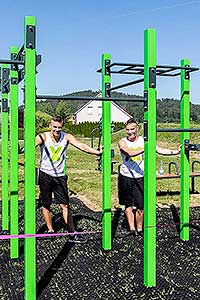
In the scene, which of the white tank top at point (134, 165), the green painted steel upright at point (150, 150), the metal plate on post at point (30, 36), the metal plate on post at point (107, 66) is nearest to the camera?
the metal plate on post at point (30, 36)

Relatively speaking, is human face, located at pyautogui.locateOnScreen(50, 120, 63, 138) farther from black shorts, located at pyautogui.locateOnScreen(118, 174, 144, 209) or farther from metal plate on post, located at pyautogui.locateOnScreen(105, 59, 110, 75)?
black shorts, located at pyautogui.locateOnScreen(118, 174, 144, 209)

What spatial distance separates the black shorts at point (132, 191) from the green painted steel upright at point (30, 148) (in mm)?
2121

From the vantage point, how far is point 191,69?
5.16 metres

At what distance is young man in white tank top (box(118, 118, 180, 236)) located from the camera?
5.20 meters

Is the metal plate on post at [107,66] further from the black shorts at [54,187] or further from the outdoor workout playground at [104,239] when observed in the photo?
the black shorts at [54,187]

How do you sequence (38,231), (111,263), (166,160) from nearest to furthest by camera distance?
(111,263)
(38,231)
(166,160)

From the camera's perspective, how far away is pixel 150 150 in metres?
3.79

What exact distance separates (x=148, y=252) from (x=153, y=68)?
1546 mm

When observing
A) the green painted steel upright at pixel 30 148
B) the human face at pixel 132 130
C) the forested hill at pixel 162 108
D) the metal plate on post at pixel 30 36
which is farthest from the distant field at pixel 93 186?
the metal plate on post at pixel 30 36

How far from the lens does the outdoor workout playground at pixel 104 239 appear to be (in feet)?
11.2

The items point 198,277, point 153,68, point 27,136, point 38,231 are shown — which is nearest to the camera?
point 27,136

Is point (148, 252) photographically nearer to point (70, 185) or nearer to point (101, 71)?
point (101, 71)

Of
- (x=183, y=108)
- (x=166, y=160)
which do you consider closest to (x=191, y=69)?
(x=183, y=108)

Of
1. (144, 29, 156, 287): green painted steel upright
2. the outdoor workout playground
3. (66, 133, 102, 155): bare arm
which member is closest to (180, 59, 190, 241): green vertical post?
the outdoor workout playground
